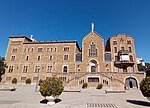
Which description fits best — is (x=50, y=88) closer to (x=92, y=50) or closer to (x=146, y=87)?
(x=146, y=87)

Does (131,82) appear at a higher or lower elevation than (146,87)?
lower

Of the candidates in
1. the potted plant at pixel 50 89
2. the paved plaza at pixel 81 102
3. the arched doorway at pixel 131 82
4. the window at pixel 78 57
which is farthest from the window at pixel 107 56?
the potted plant at pixel 50 89

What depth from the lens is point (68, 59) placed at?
39.8 m

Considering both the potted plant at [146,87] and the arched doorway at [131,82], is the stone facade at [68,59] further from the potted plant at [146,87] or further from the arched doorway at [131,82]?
the potted plant at [146,87]

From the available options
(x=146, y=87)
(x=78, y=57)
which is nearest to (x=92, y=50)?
(x=78, y=57)

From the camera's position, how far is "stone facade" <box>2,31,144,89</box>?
124ft

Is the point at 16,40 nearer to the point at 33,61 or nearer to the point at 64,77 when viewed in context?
the point at 33,61

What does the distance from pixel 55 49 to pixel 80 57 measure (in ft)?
29.2

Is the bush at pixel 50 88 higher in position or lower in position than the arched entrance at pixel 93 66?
lower

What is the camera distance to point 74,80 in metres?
33.0

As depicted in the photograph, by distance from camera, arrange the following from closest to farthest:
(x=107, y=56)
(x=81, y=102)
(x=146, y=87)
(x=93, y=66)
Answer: (x=146, y=87)
(x=81, y=102)
(x=93, y=66)
(x=107, y=56)

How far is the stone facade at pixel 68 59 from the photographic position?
37.8 m

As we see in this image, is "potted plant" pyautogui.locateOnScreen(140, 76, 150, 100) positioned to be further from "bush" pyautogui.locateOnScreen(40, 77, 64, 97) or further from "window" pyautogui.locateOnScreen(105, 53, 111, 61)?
"window" pyautogui.locateOnScreen(105, 53, 111, 61)

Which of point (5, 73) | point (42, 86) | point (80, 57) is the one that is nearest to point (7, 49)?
point (5, 73)
